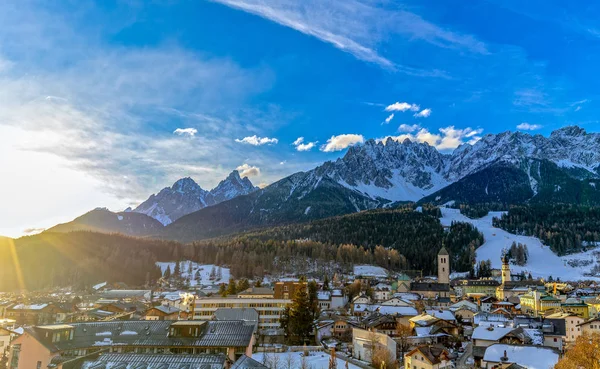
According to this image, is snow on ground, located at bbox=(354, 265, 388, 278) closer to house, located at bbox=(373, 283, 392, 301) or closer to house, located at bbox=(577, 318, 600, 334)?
house, located at bbox=(373, 283, 392, 301)

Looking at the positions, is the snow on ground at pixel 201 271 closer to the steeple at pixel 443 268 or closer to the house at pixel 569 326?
the steeple at pixel 443 268

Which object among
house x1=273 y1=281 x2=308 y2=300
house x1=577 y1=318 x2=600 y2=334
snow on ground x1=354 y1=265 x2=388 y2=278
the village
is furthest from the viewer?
snow on ground x1=354 y1=265 x2=388 y2=278

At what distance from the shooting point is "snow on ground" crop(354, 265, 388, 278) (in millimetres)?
171200

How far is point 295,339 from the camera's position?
69188mm

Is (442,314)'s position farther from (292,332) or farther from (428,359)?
(428,359)

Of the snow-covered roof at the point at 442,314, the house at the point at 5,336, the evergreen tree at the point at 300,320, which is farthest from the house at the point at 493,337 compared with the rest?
the house at the point at 5,336

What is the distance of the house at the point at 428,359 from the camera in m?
50.7

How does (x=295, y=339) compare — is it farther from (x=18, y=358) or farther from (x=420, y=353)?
(x=18, y=358)

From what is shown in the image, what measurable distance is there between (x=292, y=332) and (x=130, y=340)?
27245mm

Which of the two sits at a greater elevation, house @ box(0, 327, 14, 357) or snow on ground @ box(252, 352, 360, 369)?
house @ box(0, 327, 14, 357)

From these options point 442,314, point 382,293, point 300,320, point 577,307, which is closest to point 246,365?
point 300,320

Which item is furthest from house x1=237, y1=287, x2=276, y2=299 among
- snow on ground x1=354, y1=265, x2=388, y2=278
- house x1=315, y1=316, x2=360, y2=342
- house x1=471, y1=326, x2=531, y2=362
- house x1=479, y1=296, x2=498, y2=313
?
snow on ground x1=354, y1=265, x2=388, y2=278

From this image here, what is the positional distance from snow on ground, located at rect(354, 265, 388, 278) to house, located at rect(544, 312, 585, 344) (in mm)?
96546

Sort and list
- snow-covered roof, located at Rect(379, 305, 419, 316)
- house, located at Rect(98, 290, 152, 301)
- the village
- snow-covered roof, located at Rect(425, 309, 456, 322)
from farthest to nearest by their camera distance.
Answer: house, located at Rect(98, 290, 152, 301)
snow-covered roof, located at Rect(379, 305, 419, 316)
snow-covered roof, located at Rect(425, 309, 456, 322)
the village
